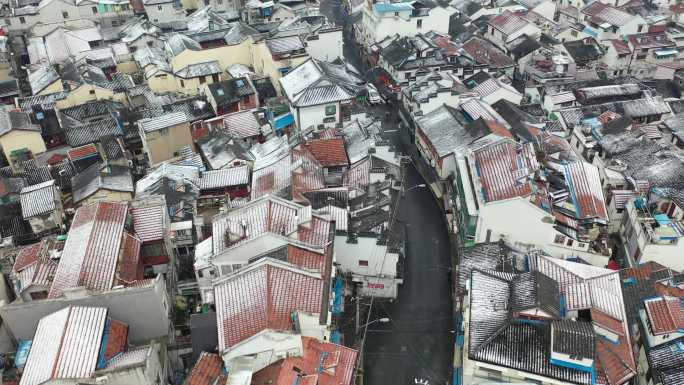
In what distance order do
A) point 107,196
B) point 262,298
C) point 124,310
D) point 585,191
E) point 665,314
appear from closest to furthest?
point 262,298 < point 124,310 < point 665,314 < point 585,191 < point 107,196

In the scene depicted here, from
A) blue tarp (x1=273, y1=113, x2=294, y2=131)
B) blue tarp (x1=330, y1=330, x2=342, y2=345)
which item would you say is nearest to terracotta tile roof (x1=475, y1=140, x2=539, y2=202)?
blue tarp (x1=330, y1=330, x2=342, y2=345)

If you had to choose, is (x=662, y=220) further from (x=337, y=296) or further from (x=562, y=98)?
(x=337, y=296)

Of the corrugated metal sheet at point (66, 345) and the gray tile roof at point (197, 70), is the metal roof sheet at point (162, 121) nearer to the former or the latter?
the gray tile roof at point (197, 70)

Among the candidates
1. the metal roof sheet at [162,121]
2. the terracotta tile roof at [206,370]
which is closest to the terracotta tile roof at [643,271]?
the terracotta tile roof at [206,370]

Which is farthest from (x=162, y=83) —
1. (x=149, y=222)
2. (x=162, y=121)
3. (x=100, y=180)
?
(x=149, y=222)

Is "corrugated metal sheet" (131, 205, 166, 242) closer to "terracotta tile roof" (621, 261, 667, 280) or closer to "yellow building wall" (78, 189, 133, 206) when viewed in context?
"yellow building wall" (78, 189, 133, 206)
